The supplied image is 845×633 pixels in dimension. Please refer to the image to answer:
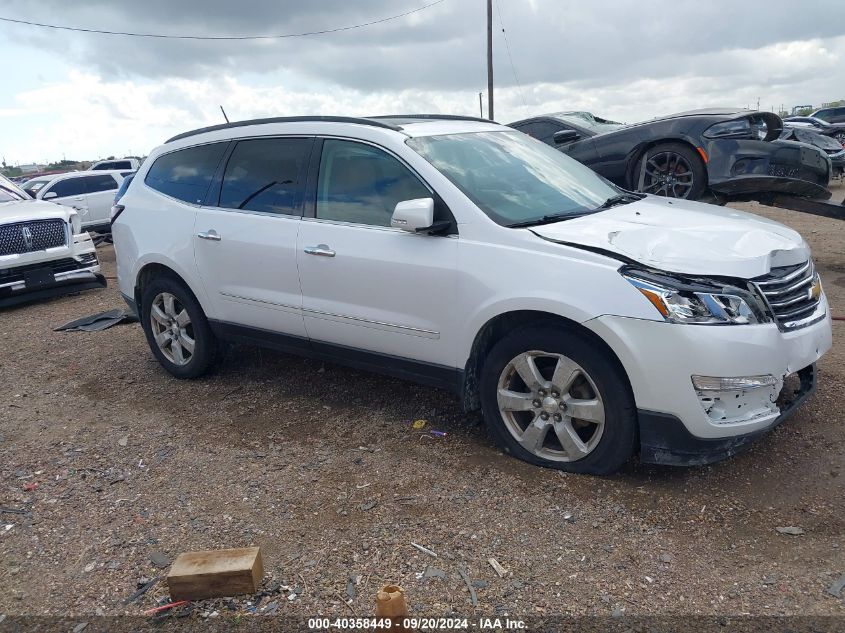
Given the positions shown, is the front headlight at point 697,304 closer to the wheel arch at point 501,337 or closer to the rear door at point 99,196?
the wheel arch at point 501,337

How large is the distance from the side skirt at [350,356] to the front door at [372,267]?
3cm

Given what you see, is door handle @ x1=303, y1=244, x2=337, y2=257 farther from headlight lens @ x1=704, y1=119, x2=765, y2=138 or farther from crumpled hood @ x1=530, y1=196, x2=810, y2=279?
headlight lens @ x1=704, y1=119, x2=765, y2=138

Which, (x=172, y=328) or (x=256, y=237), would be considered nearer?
(x=256, y=237)

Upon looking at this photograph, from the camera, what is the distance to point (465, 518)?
11.1ft

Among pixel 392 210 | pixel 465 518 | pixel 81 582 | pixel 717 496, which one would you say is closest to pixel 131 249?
pixel 392 210

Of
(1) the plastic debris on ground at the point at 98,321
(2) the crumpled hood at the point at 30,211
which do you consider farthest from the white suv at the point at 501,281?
(2) the crumpled hood at the point at 30,211

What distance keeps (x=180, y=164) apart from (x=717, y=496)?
4289mm

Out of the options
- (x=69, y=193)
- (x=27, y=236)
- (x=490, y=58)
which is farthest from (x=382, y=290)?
(x=490, y=58)

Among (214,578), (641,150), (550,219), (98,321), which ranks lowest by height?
(98,321)

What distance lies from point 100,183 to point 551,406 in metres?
15.9

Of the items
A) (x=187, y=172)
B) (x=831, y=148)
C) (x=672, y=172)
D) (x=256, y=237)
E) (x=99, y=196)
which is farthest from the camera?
(x=831, y=148)

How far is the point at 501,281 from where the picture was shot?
3656 mm

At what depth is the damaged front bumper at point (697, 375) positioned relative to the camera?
3.19 meters

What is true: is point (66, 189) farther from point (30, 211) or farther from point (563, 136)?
point (563, 136)
